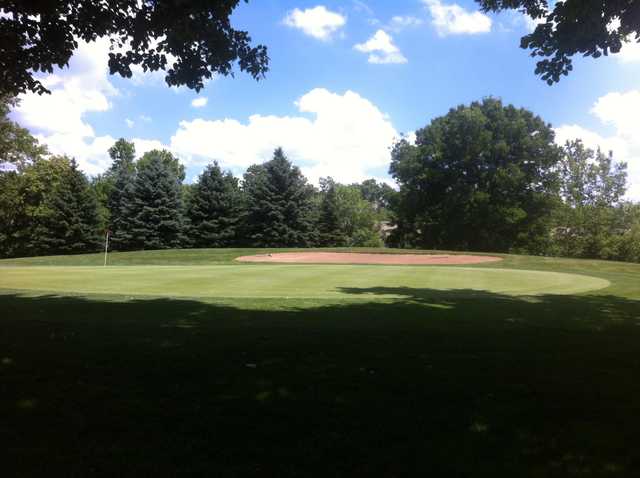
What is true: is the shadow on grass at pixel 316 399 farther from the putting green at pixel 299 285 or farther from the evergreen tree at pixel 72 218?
the evergreen tree at pixel 72 218

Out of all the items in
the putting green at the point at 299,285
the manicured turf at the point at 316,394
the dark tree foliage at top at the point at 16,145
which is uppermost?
the dark tree foliage at top at the point at 16,145

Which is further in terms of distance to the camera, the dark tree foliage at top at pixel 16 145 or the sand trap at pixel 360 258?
the dark tree foliage at top at pixel 16 145

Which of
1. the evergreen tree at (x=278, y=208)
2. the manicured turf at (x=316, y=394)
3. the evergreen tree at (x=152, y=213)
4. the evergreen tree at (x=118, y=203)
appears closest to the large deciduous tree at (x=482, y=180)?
the evergreen tree at (x=278, y=208)

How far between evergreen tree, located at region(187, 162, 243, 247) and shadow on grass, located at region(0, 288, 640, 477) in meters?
46.6

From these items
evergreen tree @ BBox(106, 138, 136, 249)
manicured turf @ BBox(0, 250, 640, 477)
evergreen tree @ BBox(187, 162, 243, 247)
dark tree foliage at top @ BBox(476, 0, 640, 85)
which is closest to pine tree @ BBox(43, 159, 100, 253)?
evergreen tree @ BBox(106, 138, 136, 249)

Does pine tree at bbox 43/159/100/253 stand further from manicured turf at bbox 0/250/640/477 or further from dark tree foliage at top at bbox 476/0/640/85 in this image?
dark tree foliage at top at bbox 476/0/640/85

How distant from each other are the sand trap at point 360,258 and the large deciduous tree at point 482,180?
20580 millimetres

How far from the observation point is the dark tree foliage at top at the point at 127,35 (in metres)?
7.57

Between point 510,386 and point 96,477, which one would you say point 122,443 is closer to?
point 96,477

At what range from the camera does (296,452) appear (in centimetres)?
298

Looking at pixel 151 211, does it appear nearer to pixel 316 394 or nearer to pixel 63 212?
pixel 63 212

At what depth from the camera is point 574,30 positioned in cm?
859

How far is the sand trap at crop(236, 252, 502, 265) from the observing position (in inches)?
1134

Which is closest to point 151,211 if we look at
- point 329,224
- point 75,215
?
point 75,215
